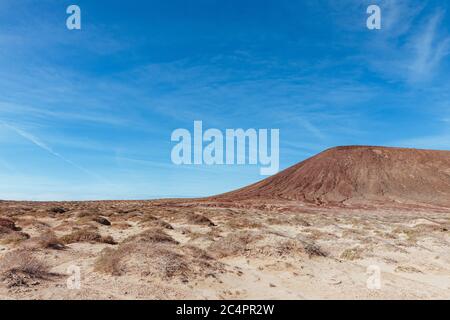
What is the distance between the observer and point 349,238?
20188 mm

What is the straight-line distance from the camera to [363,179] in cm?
9550

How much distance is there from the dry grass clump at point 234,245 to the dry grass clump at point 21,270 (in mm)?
6188

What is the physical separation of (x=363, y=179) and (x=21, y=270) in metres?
95.0

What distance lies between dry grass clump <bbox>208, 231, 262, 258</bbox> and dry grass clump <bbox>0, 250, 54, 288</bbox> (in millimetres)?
6188

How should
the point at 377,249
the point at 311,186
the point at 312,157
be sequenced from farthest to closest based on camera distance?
the point at 312,157
the point at 311,186
the point at 377,249

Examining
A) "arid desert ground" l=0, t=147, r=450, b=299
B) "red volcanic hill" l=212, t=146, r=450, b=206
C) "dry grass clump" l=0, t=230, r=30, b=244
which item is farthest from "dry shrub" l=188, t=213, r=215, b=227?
"red volcanic hill" l=212, t=146, r=450, b=206

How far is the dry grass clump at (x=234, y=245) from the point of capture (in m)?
14.4

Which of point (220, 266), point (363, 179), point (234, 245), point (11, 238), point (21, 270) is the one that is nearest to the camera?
point (21, 270)

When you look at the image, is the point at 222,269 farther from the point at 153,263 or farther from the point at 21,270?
the point at 21,270

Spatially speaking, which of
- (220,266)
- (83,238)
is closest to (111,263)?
(220,266)
